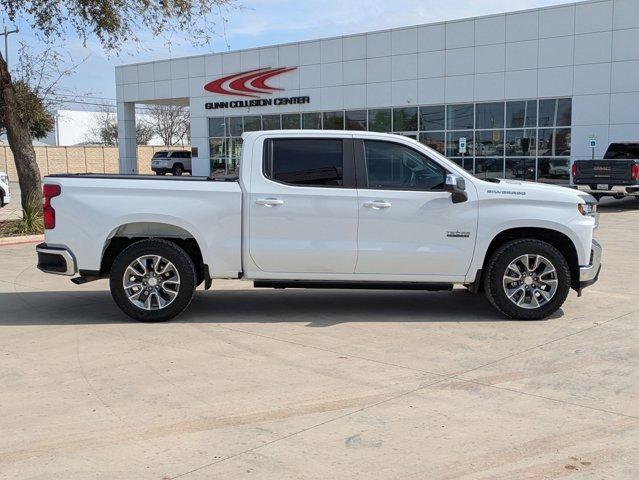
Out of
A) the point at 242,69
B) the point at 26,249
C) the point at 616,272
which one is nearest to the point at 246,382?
the point at 616,272

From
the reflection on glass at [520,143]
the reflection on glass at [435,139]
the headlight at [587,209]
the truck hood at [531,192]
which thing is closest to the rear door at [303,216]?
the truck hood at [531,192]

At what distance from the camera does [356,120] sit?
32312 millimetres

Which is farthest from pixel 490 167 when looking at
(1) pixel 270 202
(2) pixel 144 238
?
(2) pixel 144 238

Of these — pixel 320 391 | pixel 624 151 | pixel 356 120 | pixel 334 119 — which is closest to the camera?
pixel 320 391

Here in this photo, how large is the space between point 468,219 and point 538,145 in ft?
70.0

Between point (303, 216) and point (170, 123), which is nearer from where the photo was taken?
point (303, 216)

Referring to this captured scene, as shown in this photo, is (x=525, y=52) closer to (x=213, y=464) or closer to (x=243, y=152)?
(x=243, y=152)

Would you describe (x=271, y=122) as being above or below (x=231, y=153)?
above

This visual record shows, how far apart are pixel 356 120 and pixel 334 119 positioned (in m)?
1.21

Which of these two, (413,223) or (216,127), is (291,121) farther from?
(413,223)

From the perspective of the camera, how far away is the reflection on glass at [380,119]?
31234 mm

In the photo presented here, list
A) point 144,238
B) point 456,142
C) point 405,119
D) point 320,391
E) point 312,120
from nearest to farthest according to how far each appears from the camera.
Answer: point 320,391
point 144,238
point 456,142
point 405,119
point 312,120

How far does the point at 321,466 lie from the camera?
385 centimetres

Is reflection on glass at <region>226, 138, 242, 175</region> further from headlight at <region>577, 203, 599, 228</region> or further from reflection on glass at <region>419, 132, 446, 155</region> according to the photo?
headlight at <region>577, 203, 599, 228</region>
